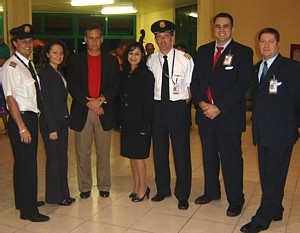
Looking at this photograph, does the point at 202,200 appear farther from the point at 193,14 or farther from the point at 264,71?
the point at 193,14

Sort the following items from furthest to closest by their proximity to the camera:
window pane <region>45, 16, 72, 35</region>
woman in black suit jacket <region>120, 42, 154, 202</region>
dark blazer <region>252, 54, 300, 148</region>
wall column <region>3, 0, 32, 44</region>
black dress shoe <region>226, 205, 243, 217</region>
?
window pane <region>45, 16, 72, 35</region>, wall column <region>3, 0, 32, 44</region>, woman in black suit jacket <region>120, 42, 154, 202</region>, black dress shoe <region>226, 205, 243, 217</region>, dark blazer <region>252, 54, 300, 148</region>

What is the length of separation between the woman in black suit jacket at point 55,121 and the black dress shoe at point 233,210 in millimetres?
1444

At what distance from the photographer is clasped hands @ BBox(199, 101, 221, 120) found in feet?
11.2

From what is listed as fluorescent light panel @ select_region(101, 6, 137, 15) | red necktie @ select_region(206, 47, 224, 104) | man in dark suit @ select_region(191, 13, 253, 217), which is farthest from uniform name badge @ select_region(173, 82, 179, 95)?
fluorescent light panel @ select_region(101, 6, 137, 15)

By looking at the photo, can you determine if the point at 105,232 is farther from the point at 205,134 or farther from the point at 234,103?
the point at 234,103

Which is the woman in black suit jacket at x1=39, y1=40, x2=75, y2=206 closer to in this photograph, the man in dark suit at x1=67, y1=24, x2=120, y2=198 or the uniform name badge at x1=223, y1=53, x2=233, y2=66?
the man in dark suit at x1=67, y1=24, x2=120, y2=198

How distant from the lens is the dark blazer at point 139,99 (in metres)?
3.60

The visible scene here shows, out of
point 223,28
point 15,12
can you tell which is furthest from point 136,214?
point 15,12

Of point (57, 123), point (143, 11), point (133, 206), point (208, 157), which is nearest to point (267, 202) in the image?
point (208, 157)

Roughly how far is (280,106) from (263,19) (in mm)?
6154

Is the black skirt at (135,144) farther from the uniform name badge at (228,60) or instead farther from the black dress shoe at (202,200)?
the uniform name badge at (228,60)

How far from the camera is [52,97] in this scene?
347cm

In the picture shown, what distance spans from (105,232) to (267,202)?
1.29 m

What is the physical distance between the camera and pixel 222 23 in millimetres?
3426
